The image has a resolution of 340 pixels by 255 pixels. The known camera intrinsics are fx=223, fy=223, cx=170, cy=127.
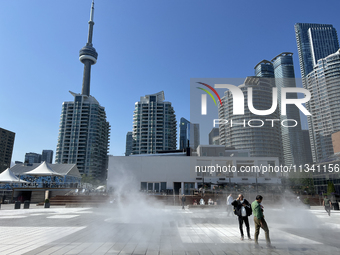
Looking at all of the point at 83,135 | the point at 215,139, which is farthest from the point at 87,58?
the point at 215,139

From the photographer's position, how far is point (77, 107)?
127m

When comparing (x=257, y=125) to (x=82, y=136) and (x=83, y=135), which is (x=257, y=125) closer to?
(x=83, y=135)

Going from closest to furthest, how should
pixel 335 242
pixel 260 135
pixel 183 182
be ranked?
pixel 335 242
pixel 183 182
pixel 260 135

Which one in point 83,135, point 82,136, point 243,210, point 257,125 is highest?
point 83,135

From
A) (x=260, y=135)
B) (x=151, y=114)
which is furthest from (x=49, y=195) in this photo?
(x=151, y=114)

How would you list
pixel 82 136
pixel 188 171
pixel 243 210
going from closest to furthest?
1. pixel 243 210
2. pixel 188 171
3. pixel 82 136

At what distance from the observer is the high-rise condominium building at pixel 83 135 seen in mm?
120562

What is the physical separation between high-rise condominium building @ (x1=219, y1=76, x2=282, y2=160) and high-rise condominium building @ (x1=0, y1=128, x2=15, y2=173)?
481ft

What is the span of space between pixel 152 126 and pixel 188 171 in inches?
3146

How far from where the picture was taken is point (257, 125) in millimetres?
48406

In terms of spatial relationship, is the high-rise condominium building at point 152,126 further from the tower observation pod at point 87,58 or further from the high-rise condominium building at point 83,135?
the tower observation pod at point 87,58

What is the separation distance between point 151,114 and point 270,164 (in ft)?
300

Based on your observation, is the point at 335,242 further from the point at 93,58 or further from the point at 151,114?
the point at 93,58

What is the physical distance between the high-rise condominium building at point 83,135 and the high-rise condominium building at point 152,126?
20.8 meters
